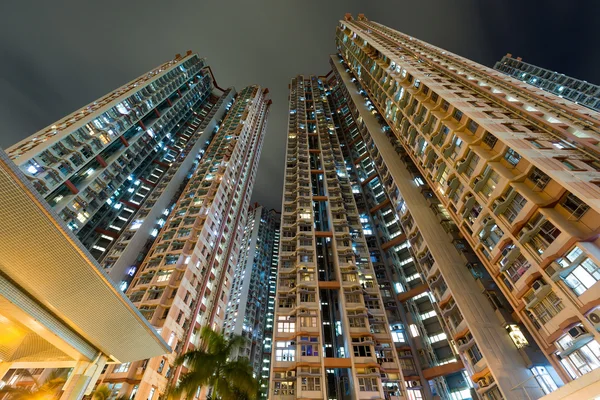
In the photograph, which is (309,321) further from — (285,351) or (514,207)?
(514,207)

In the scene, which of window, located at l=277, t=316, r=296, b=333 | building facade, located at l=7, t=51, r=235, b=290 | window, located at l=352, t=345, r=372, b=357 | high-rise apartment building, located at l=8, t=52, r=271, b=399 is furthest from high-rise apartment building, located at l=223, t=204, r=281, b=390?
window, located at l=352, t=345, r=372, b=357

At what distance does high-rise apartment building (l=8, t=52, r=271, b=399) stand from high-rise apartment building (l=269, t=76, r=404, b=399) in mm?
13038

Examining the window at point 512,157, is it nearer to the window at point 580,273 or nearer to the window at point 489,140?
the window at point 489,140

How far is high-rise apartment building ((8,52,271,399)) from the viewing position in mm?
36969

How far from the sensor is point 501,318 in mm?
26203

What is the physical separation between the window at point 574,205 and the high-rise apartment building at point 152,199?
133 ft

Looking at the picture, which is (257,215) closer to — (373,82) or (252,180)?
(252,180)

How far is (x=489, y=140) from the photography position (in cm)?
2752

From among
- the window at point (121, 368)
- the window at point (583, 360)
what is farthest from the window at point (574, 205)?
the window at point (121, 368)

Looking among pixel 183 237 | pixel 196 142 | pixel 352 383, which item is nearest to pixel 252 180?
pixel 196 142

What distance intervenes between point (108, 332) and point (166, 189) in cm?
4933

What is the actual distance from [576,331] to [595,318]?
2.34 meters

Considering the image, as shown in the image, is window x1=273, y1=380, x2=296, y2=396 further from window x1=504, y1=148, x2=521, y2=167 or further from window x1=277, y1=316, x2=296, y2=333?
window x1=504, y1=148, x2=521, y2=167

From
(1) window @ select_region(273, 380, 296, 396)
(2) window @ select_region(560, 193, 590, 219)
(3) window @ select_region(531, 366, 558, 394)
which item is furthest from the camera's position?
(1) window @ select_region(273, 380, 296, 396)
